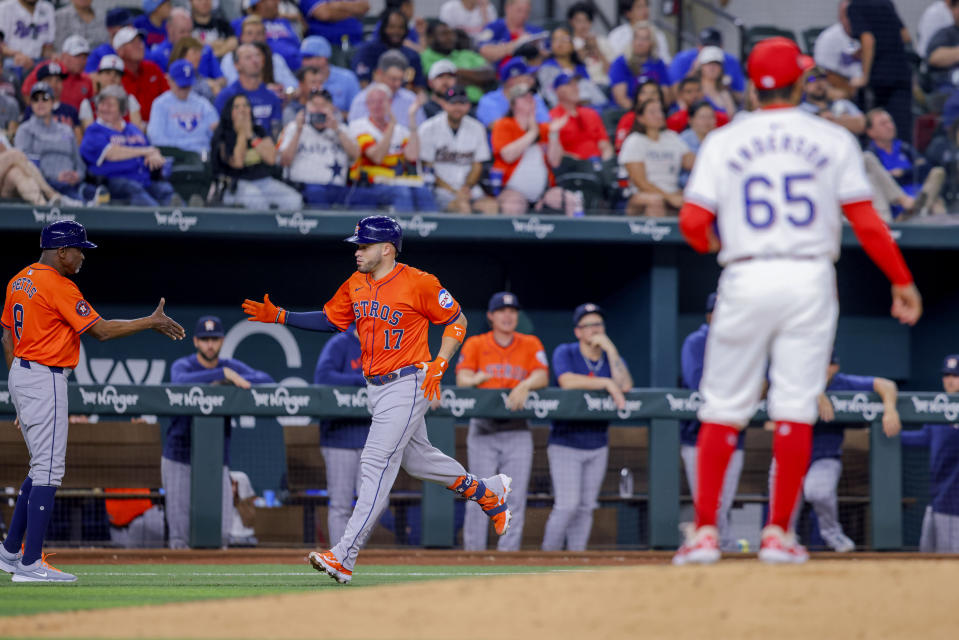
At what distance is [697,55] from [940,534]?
5.85 metres

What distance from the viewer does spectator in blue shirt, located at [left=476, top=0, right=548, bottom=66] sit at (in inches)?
499

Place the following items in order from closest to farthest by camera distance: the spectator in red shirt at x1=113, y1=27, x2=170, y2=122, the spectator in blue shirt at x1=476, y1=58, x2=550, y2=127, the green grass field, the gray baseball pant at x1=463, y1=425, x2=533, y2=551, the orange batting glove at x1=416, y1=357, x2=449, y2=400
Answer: the green grass field < the orange batting glove at x1=416, y1=357, x2=449, y2=400 < the gray baseball pant at x1=463, y1=425, x2=533, y2=551 < the spectator in red shirt at x1=113, y1=27, x2=170, y2=122 < the spectator in blue shirt at x1=476, y1=58, x2=550, y2=127

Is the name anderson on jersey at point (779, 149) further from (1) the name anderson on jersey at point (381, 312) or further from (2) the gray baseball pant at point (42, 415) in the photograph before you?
(2) the gray baseball pant at point (42, 415)

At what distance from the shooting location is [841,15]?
1273 centimetres

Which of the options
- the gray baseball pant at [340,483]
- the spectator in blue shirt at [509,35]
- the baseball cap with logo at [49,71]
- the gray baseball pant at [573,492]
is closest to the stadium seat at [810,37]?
the spectator in blue shirt at [509,35]

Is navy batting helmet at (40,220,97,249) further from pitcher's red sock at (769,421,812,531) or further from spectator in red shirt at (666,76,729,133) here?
spectator in red shirt at (666,76,729,133)

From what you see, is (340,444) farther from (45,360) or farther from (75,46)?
(75,46)

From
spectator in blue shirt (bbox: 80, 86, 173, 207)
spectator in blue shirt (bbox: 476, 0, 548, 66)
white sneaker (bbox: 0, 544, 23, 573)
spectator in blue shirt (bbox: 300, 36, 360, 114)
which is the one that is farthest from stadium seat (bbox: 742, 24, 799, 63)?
white sneaker (bbox: 0, 544, 23, 573)

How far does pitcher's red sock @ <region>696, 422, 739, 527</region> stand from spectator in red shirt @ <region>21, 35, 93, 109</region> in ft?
25.2

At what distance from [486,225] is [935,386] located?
4907mm

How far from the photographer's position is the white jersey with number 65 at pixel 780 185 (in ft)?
14.1

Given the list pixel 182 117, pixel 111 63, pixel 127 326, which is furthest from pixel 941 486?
pixel 111 63

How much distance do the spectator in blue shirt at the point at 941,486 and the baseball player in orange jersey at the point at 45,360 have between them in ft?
18.8

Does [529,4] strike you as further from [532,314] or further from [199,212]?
[199,212]
